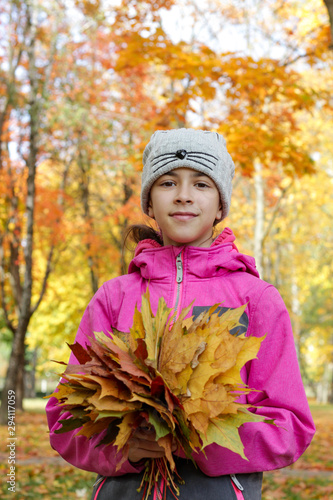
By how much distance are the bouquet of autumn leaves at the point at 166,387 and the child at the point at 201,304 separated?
11 centimetres

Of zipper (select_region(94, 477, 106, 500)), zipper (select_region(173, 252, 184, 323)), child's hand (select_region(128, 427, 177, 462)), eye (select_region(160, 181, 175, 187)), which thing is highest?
eye (select_region(160, 181, 175, 187))

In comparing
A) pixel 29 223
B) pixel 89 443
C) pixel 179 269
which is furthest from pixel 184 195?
pixel 29 223

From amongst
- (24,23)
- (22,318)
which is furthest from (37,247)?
(24,23)

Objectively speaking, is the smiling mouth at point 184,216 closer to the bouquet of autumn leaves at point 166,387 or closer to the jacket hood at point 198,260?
the jacket hood at point 198,260

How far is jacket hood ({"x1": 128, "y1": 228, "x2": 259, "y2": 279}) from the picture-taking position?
2.03 metres

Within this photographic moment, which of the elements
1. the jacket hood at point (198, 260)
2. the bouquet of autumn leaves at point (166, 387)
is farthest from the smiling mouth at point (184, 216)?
the bouquet of autumn leaves at point (166, 387)

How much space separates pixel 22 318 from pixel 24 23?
6.91 metres

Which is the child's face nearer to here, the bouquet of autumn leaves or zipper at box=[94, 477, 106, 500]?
the bouquet of autumn leaves

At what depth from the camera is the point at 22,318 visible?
13102 millimetres

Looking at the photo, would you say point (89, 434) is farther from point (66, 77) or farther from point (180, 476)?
point (66, 77)

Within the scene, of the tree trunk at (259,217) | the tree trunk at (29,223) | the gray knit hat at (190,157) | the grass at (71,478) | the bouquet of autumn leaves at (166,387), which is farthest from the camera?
→ the tree trunk at (259,217)

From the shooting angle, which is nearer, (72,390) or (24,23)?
(72,390)

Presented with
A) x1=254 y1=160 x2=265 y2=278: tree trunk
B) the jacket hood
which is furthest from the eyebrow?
x1=254 y1=160 x2=265 y2=278: tree trunk

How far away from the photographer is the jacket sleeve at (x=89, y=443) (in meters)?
1.73
